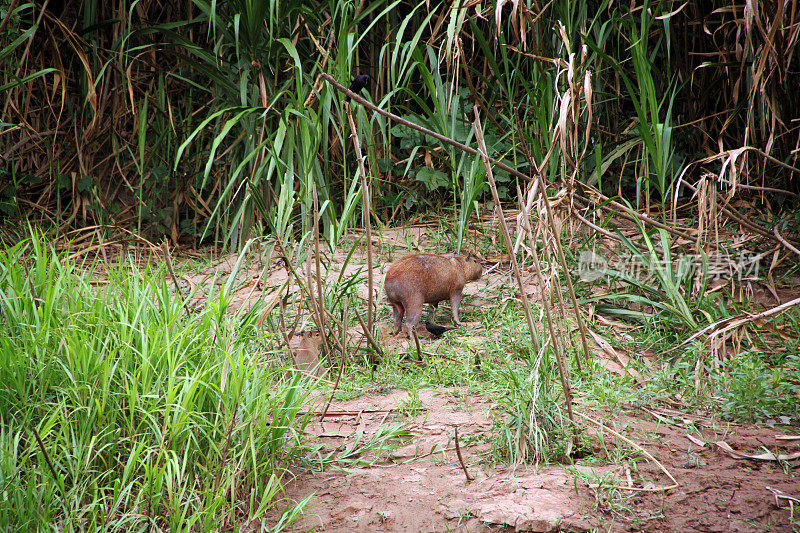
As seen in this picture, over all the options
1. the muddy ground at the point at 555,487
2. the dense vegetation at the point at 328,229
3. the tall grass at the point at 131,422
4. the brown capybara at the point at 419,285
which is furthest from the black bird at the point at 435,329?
the tall grass at the point at 131,422

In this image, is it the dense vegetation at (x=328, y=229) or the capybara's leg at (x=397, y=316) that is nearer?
the dense vegetation at (x=328, y=229)

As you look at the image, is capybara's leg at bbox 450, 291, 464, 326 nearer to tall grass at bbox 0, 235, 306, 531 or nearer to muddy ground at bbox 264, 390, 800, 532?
muddy ground at bbox 264, 390, 800, 532

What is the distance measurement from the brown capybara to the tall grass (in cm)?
121

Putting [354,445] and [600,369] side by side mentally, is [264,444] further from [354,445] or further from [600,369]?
[600,369]

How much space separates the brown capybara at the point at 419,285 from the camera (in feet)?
11.6

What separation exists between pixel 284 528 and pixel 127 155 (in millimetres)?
4122

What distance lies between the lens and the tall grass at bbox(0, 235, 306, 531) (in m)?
1.87

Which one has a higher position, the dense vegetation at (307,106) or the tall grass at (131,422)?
the dense vegetation at (307,106)

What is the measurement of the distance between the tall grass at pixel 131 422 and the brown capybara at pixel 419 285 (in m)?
1.21

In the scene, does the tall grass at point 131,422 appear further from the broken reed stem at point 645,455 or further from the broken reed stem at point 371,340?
the broken reed stem at point 645,455

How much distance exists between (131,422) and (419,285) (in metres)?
1.80

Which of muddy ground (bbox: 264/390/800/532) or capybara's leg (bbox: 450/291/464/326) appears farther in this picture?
capybara's leg (bbox: 450/291/464/326)

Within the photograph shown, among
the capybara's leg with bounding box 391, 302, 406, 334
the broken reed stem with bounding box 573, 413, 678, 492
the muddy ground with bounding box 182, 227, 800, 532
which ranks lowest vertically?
the capybara's leg with bounding box 391, 302, 406, 334

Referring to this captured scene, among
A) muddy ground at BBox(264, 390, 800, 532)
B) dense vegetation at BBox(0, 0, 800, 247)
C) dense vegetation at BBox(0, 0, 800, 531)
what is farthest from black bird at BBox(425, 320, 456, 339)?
muddy ground at BBox(264, 390, 800, 532)
